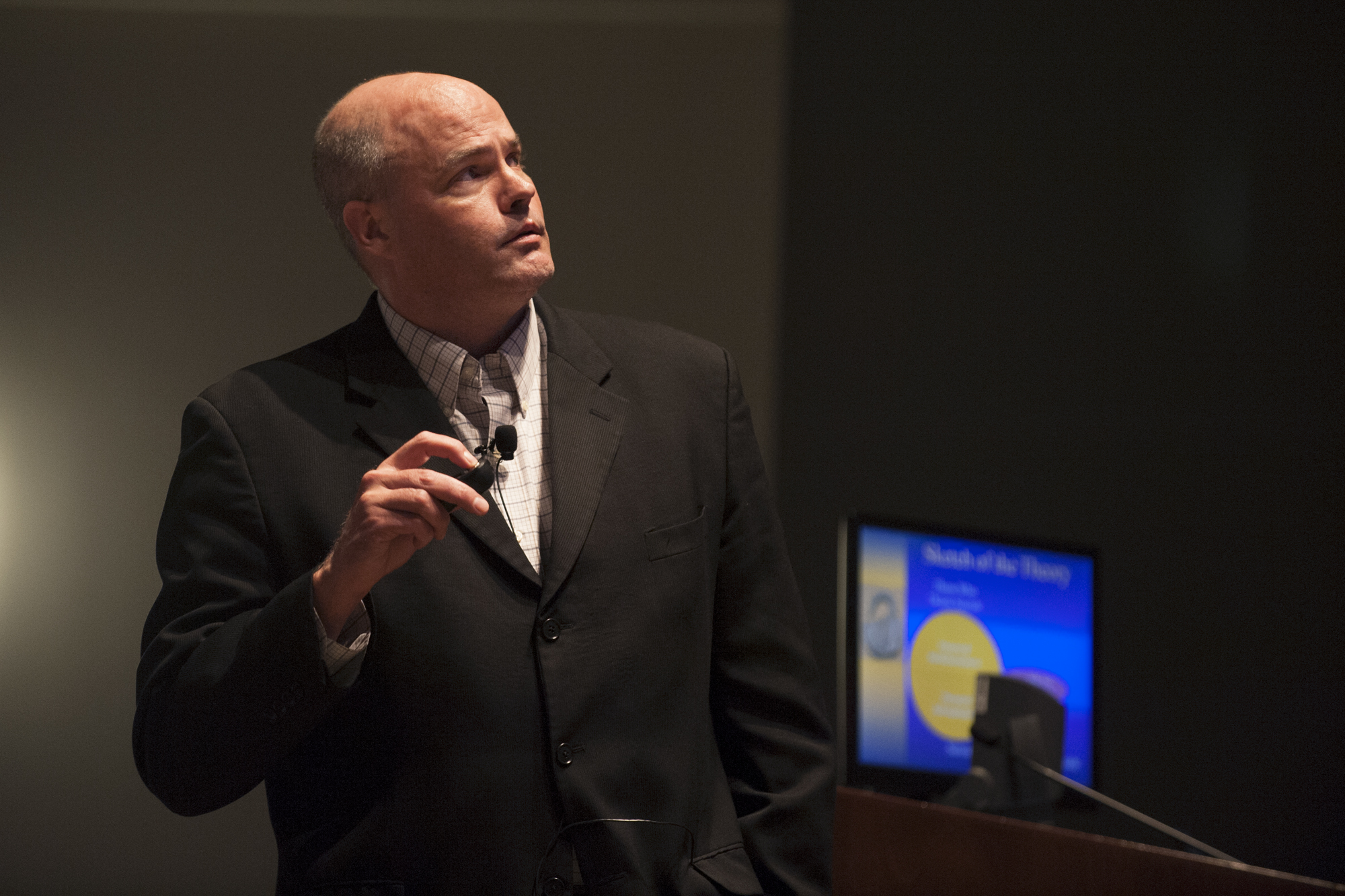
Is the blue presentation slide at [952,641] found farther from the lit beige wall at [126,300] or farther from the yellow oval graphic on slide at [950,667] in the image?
the lit beige wall at [126,300]

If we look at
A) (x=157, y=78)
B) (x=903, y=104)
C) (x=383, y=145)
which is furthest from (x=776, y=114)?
(x=383, y=145)

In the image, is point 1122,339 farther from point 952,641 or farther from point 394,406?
point 394,406

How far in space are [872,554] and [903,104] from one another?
138 cm

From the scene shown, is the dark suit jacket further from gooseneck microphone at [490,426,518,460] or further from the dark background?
→ the dark background

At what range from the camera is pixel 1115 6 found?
9.83 ft

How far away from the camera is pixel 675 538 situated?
1.34 m

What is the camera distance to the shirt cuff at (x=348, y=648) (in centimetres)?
117

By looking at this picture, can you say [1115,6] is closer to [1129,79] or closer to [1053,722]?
[1129,79]

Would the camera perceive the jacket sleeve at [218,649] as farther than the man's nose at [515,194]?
No

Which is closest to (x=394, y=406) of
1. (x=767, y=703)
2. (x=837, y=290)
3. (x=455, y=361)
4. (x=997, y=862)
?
(x=455, y=361)

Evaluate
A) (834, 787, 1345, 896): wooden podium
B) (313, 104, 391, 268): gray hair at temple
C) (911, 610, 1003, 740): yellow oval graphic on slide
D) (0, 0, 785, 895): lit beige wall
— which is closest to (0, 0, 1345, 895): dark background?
(0, 0, 785, 895): lit beige wall

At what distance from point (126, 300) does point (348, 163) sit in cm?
130

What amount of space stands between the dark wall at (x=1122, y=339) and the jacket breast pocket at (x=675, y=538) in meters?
1.48

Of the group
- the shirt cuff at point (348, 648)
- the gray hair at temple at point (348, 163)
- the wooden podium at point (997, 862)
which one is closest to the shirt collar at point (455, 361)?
the gray hair at temple at point (348, 163)
